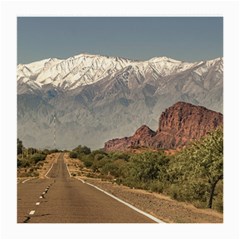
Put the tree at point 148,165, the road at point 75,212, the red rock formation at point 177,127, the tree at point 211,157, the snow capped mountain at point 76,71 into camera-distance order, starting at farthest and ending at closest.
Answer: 1. the red rock formation at point 177,127
2. the snow capped mountain at point 76,71
3. the tree at point 148,165
4. the tree at point 211,157
5. the road at point 75,212

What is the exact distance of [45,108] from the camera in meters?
79.2

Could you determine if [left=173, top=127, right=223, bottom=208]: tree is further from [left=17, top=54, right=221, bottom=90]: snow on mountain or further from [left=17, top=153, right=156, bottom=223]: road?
[left=17, top=54, right=221, bottom=90]: snow on mountain

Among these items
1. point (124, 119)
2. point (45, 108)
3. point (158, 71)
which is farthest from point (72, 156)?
point (124, 119)

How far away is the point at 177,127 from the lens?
548 ft

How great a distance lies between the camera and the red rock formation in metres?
157

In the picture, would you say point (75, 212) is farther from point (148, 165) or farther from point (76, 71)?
point (76, 71)

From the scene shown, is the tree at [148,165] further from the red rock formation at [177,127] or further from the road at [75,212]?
the red rock formation at [177,127]

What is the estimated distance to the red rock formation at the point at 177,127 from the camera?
15725 cm

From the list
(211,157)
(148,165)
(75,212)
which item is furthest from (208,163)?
(148,165)

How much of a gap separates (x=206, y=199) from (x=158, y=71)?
7281 cm

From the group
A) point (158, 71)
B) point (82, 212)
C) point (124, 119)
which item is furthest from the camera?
point (158, 71)

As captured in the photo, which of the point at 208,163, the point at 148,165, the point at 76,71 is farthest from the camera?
the point at 76,71

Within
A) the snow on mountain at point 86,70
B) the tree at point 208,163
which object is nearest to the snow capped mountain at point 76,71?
the snow on mountain at point 86,70
